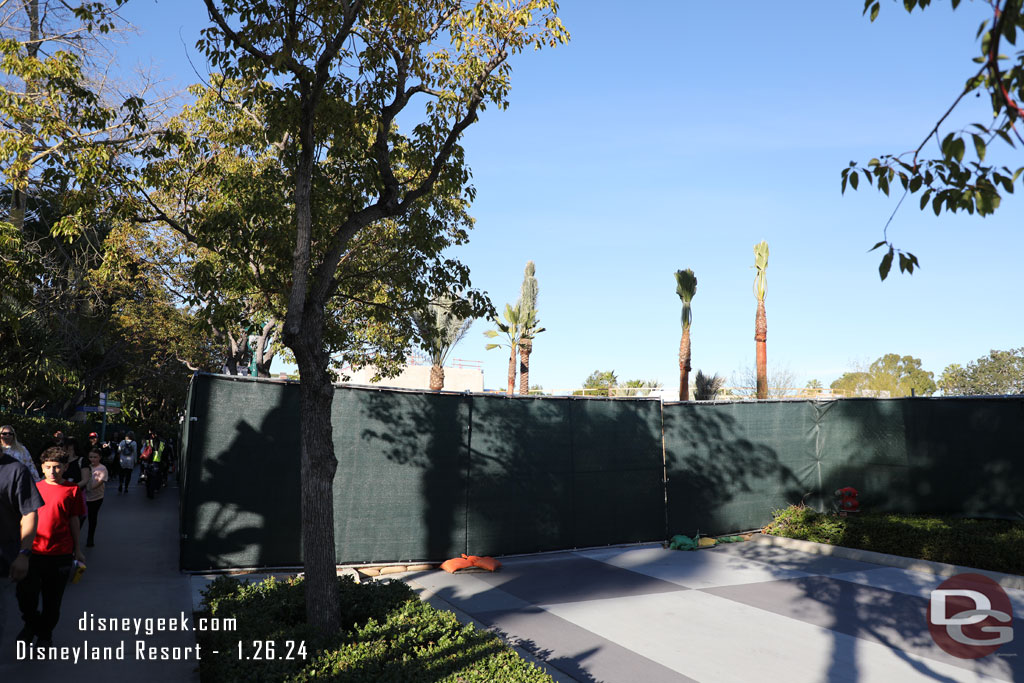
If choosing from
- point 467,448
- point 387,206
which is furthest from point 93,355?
point 387,206

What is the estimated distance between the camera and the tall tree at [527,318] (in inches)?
A: 1667

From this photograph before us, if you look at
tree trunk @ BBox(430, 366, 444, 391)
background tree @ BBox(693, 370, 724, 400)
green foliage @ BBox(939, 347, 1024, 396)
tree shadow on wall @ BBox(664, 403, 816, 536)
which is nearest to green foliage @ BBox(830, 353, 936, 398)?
green foliage @ BBox(939, 347, 1024, 396)

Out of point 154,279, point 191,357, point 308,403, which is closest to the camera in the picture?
point 308,403

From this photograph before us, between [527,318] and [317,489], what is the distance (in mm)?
37128

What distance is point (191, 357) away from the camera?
104ft

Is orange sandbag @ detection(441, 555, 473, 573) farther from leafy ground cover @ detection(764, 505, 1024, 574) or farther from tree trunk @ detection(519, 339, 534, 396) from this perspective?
tree trunk @ detection(519, 339, 534, 396)

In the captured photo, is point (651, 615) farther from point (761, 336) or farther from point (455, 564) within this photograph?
point (761, 336)

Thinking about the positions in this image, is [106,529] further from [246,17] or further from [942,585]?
[942,585]

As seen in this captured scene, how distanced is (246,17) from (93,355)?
3259cm

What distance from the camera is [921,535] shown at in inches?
421

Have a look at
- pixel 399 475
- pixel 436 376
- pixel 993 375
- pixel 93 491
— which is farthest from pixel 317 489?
pixel 993 375

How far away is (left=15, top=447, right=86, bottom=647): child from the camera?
19.7 feet

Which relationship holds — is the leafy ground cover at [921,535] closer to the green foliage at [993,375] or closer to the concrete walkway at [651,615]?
the concrete walkway at [651,615]

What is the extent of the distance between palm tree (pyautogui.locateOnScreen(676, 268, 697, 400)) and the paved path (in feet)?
74.8
